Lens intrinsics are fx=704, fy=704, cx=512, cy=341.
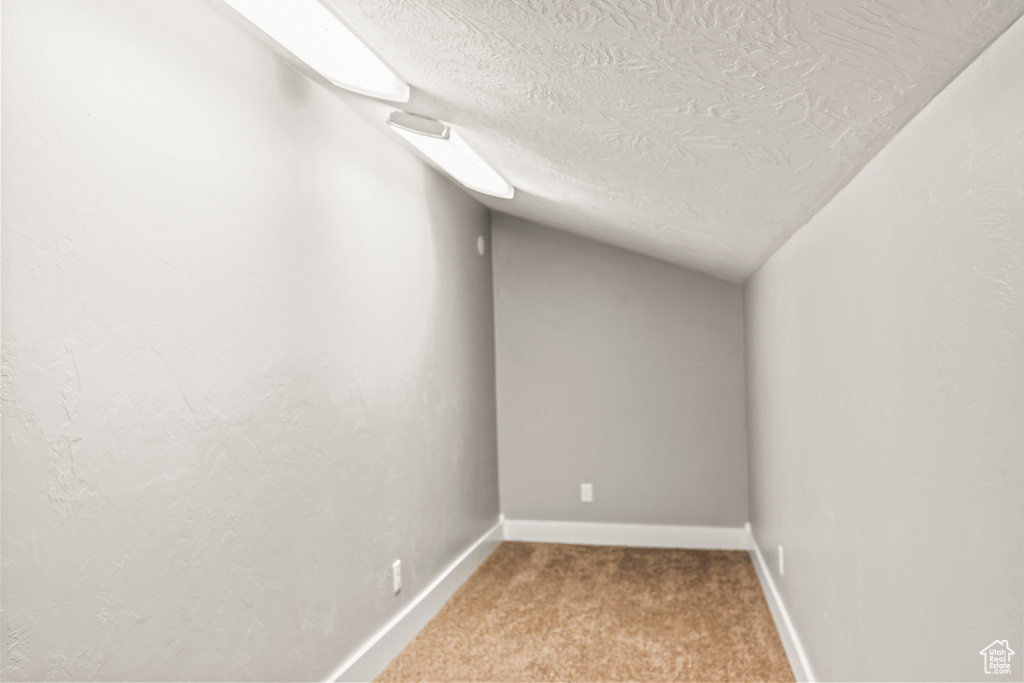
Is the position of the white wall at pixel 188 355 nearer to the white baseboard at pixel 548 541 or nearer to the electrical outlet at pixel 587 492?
the white baseboard at pixel 548 541

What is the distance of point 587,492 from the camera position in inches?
171

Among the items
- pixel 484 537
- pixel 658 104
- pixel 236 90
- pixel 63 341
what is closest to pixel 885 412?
pixel 658 104

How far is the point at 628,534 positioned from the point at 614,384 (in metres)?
0.92

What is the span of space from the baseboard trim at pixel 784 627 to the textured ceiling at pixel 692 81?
4.60ft

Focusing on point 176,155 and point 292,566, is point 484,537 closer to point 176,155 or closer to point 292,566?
point 292,566

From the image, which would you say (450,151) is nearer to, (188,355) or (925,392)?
(188,355)

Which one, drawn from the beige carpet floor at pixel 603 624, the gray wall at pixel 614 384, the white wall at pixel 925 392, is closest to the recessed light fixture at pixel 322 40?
the white wall at pixel 925 392

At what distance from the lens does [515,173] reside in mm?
2635

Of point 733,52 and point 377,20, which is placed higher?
point 377,20

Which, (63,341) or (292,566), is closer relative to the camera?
(63,341)

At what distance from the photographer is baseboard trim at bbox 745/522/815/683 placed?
2.30 m

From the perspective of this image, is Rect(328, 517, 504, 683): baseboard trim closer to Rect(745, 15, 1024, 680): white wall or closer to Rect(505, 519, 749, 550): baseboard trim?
Rect(505, 519, 749, 550): baseboard trim

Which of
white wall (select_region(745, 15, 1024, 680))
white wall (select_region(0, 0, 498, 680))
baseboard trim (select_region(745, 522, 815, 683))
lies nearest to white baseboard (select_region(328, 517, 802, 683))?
baseboard trim (select_region(745, 522, 815, 683))

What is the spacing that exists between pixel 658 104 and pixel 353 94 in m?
1.20
